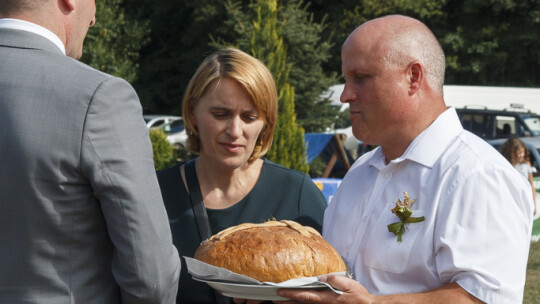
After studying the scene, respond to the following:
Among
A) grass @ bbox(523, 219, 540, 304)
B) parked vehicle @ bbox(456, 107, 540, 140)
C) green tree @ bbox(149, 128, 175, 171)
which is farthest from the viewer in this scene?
parked vehicle @ bbox(456, 107, 540, 140)

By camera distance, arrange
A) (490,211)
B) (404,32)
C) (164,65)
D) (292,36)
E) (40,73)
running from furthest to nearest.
A: 1. (164,65)
2. (292,36)
3. (404,32)
4. (490,211)
5. (40,73)

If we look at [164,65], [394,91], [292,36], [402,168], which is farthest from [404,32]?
[164,65]

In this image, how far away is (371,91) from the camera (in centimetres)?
265

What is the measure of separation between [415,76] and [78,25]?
1272mm

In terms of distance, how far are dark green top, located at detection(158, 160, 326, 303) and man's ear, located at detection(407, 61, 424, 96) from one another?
3.19 feet

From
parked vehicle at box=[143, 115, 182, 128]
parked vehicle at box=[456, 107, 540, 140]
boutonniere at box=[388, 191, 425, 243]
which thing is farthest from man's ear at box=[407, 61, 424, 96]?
parked vehicle at box=[143, 115, 182, 128]

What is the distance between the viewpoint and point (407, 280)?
2498mm

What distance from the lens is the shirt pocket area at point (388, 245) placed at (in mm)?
2471

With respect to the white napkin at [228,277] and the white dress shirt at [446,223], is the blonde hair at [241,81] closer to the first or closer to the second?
the white dress shirt at [446,223]

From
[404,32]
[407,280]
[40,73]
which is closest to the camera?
[40,73]

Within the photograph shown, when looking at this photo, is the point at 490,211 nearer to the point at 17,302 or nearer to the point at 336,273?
the point at 336,273

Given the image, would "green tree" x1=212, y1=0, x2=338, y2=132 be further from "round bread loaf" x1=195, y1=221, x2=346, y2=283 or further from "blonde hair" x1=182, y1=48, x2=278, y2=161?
"round bread loaf" x1=195, y1=221, x2=346, y2=283

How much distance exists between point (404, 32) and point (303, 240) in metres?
0.91

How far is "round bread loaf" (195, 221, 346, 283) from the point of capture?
243cm
